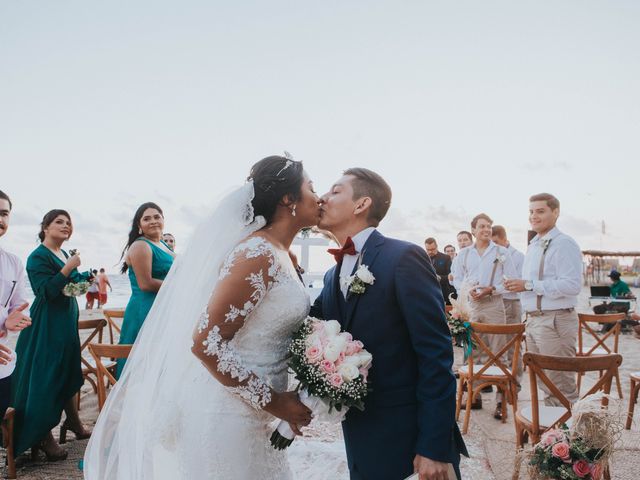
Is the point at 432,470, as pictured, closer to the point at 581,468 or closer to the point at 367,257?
the point at 367,257

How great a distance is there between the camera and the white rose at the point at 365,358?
1.80 meters

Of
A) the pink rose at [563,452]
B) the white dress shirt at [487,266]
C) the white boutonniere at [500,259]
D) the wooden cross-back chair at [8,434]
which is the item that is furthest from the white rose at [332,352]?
the white boutonniere at [500,259]

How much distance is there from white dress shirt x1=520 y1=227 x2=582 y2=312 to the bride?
317 cm

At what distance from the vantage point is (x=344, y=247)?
7.06ft

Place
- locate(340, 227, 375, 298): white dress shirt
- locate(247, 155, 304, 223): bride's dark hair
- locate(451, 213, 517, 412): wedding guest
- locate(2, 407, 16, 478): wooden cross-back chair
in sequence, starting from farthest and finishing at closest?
locate(451, 213, 517, 412): wedding guest, locate(2, 407, 16, 478): wooden cross-back chair, locate(247, 155, 304, 223): bride's dark hair, locate(340, 227, 375, 298): white dress shirt

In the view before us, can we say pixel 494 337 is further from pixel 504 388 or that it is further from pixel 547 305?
pixel 547 305

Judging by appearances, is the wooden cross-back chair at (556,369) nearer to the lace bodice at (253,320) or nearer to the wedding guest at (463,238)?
the lace bodice at (253,320)

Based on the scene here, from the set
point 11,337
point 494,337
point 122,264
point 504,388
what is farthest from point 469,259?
point 11,337

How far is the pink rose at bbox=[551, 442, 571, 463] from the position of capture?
8.52ft

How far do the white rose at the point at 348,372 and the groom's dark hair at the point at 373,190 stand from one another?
0.78 m

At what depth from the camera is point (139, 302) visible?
175 inches

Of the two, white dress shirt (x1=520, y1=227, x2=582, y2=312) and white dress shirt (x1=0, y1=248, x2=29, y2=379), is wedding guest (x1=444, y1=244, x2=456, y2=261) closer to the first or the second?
white dress shirt (x1=520, y1=227, x2=582, y2=312)

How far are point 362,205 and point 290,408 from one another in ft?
3.28

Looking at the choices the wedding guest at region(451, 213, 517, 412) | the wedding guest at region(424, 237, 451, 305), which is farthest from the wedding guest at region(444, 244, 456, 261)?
the wedding guest at region(451, 213, 517, 412)
